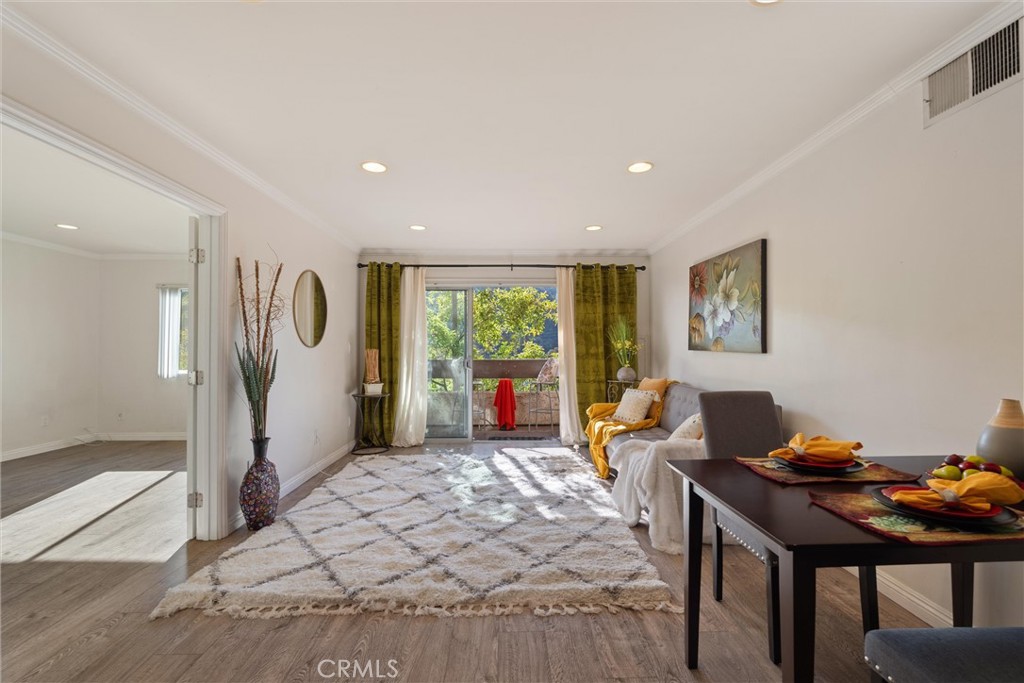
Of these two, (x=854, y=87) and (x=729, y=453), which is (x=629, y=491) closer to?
(x=729, y=453)

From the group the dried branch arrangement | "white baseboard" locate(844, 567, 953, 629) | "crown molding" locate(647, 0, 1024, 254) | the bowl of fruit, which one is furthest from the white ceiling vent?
the dried branch arrangement

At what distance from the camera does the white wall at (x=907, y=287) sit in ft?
5.51

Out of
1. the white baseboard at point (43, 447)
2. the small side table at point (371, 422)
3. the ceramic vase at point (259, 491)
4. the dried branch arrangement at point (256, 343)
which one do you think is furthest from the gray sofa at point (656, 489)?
the white baseboard at point (43, 447)

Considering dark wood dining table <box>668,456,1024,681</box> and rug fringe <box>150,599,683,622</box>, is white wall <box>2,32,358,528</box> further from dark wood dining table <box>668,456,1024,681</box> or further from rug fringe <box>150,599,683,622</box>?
dark wood dining table <box>668,456,1024,681</box>

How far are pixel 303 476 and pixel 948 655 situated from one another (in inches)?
164

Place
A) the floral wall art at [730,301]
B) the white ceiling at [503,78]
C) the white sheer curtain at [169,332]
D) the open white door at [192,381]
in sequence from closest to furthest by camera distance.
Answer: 1. the white ceiling at [503,78]
2. the open white door at [192,381]
3. the floral wall art at [730,301]
4. the white sheer curtain at [169,332]

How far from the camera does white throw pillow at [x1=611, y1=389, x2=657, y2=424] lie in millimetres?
4273

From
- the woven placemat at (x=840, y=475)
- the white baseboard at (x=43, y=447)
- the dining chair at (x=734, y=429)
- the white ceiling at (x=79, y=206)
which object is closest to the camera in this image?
the woven placemat at (x=840, y=475)

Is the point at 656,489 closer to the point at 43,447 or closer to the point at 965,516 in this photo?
the point at 965,516

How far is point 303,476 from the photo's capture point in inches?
157

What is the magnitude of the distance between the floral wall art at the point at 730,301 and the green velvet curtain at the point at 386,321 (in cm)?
343

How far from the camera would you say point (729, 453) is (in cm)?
216

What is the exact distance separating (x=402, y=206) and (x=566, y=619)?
329 centimetres

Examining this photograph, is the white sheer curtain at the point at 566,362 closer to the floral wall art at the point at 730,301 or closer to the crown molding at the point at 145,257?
the floral wall art at the point at 730,301
